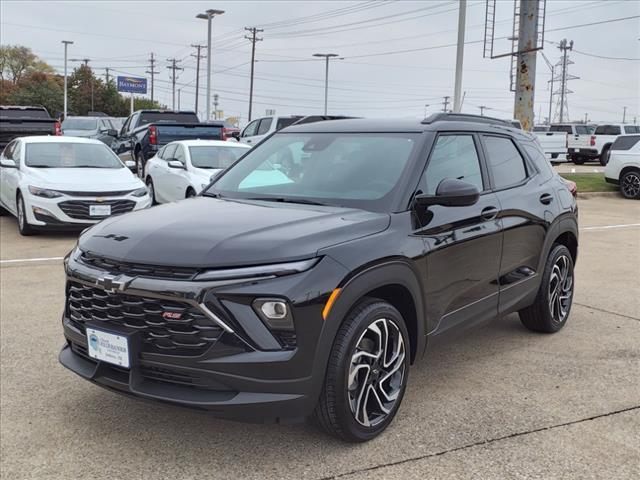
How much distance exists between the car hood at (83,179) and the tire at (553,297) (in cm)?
652

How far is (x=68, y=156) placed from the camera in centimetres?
1059

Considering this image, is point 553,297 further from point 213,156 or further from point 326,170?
point 213,156

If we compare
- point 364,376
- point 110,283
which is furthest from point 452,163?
point 110,283

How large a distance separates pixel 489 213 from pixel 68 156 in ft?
26.6

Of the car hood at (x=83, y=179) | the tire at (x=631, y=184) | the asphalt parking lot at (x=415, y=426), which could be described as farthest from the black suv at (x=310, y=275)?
the tire at (x=631, y=184)

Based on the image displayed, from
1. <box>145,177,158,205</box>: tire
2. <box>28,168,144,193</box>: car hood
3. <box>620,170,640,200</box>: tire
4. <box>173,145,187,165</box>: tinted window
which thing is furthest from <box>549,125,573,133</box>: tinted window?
<box>28,168,144,193</box>: car hood

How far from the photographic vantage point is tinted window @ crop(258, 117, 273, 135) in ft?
63.6

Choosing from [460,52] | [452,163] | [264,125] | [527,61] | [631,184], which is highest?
[460,52]

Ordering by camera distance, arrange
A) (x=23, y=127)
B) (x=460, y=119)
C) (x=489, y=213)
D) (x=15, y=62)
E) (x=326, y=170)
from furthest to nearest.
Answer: (x=15, y=62) → (x=23, y=127) → (x=460, y=119) → (x=489, y=213) → (x=326, y=170)

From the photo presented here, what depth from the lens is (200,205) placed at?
402cm

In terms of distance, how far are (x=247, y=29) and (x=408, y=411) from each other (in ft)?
203

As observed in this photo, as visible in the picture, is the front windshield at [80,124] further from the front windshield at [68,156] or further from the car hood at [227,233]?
the car hood at [227,233]

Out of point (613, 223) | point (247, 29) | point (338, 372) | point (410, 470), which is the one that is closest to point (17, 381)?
point (338, 372)

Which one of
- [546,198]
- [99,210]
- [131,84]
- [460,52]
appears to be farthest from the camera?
[131,84]
